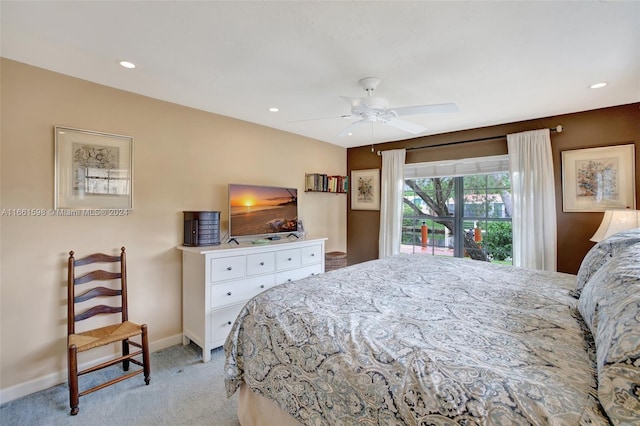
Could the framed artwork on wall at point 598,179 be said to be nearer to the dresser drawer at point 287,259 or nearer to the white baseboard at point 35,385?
the dresser drawer at point 287,259

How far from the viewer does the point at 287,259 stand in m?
3.31

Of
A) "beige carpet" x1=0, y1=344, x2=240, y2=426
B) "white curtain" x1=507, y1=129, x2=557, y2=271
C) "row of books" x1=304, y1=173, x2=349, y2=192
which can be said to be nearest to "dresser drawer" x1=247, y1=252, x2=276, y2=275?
"beige carpet" x1=0, y1=344, x2=240, y2=426

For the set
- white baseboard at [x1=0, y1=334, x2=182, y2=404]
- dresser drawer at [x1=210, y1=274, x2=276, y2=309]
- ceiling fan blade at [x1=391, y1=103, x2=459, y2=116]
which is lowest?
white baseboard at [x1=0, y1=334, x2=182, y2=404]

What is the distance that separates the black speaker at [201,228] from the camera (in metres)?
2.87

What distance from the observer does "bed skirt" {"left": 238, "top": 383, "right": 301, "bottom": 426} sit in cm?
148

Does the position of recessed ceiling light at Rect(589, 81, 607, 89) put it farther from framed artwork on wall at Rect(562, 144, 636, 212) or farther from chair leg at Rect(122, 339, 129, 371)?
chair leg at Rect(122, 339, 129, 371)

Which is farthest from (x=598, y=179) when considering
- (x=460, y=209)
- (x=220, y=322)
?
(x=220, y=322)

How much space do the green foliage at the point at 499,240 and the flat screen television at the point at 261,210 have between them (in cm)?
267

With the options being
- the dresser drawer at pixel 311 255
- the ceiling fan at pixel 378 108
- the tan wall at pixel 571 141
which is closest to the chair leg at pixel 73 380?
the dresser drawer at pixel 311 255

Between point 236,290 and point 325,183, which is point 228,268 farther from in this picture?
point 325,183

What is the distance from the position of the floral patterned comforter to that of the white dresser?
1.04 m

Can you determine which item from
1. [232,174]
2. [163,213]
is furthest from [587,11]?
[163,213]

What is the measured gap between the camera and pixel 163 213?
2861 mm

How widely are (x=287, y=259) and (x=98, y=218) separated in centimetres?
180
